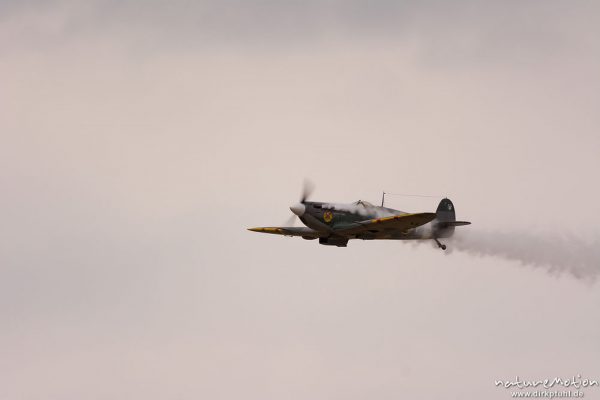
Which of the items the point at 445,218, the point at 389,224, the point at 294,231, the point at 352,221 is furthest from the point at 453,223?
the point at 294,231

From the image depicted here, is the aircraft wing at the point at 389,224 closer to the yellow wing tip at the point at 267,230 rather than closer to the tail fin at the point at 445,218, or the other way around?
the tail fin at the point at 445,218

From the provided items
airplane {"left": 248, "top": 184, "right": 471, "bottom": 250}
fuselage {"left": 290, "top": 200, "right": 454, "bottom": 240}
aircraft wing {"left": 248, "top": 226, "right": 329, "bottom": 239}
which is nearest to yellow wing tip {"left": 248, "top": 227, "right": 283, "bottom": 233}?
aircraft wing {"left": 248, "top": 226, "right": 329, "bottom": 239}

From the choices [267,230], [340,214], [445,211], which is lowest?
[267,230]

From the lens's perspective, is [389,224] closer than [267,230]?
Yes

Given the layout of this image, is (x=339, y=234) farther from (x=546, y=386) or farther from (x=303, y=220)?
(x=546, y=386)

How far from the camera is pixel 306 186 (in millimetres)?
67375

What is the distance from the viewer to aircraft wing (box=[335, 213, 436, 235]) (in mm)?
66188

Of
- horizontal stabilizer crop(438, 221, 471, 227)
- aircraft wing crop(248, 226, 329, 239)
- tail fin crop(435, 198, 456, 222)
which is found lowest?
aircraft wing crop(248, 226, 329, 239)

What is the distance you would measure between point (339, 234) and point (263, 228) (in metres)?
4.81

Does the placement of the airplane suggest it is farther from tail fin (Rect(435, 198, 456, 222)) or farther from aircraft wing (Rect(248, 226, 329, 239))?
tail fin (Rect(435, 198, 456, 222))

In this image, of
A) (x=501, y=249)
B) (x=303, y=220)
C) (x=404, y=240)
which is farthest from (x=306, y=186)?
(x=501, y=249)

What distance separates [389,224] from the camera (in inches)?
2635

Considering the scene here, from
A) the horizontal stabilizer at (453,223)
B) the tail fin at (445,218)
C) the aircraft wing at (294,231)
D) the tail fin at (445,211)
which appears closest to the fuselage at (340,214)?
the aircraft wing at (294,231)

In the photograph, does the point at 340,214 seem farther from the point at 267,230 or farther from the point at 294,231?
the point at 267,230
